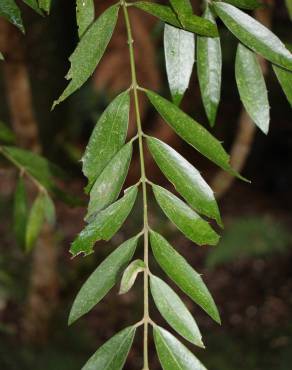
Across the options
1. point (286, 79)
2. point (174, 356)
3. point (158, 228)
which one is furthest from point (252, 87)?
point (158, 228)

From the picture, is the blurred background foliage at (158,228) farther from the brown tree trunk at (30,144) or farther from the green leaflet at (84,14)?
the green leaflet at (84,14)

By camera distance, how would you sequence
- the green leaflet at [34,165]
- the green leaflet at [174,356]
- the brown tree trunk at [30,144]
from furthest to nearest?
1. the brown tree trunk at [30,144]
2. the green leaflet at [34,165]
3. the green leaflet at [174,356]

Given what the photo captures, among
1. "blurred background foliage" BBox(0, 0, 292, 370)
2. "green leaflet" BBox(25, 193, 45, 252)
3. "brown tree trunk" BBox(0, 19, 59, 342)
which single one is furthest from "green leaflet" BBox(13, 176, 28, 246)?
"brown tree trunk" BBox(0, 19, 59, 342)

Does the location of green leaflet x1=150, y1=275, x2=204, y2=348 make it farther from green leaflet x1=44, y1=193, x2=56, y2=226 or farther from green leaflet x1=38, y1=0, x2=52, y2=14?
green leaflet x1=44, y1=193, x2=56, y2=226

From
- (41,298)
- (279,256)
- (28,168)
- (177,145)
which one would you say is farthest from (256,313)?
(28,168)

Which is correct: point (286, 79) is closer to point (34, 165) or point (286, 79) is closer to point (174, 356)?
point (174, 356)

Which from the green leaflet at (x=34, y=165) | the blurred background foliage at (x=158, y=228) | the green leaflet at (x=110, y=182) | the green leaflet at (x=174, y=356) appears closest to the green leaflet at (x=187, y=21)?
the green leaflet at (x=110, y=182)
